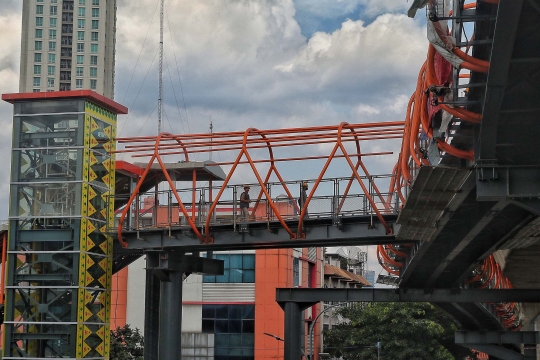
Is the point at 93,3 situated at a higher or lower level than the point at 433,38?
higher

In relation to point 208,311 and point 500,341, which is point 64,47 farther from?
point 500,341

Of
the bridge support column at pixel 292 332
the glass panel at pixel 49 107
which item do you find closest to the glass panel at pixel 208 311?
the bridge support column at pixel 292 332

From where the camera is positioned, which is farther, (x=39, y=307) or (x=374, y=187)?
(x=39, y=307)

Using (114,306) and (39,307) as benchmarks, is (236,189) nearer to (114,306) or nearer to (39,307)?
(39,307)

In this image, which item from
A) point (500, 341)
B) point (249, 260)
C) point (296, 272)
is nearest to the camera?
point (500, 341)

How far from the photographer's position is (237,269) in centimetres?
7381

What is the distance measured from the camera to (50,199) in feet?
130

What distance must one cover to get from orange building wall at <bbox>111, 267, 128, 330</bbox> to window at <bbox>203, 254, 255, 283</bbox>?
7.31 meters

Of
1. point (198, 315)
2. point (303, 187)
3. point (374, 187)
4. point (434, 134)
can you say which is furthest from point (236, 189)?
point (198, 315)

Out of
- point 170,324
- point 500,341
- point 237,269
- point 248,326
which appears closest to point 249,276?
point 237,269

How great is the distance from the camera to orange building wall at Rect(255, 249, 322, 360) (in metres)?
70.9

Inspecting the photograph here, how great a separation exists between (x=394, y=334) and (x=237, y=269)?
1419 centimetres

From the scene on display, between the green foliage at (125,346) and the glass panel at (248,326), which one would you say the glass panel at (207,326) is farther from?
A: the green foliage at (125,346)

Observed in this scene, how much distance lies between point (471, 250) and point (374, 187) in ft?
16.9
